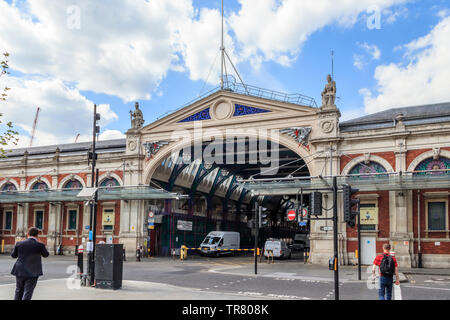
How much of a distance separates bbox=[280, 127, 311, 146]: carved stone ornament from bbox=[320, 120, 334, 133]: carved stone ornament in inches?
39.8

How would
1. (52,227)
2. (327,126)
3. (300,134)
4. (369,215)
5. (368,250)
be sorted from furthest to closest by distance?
1. (52,227)
2. (300,134)
3. (327,126)
4. (369,215)
5. (368,250)

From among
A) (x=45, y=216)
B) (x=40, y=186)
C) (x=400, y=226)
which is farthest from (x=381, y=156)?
(x=40, y=186)

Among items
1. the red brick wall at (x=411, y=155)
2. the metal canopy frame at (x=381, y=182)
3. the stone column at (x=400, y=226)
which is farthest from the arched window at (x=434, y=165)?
the stone column at (x=400, y=226)

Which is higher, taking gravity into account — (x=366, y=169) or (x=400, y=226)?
(x=366, y=169)

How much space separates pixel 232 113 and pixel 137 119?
921 centimetres

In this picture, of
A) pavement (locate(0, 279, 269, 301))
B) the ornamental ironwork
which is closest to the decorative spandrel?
the ornamental ironwork

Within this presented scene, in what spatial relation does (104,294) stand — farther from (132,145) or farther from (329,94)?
(132,145)

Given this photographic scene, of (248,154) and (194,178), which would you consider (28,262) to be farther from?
(194,178)

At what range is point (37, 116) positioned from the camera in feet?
393

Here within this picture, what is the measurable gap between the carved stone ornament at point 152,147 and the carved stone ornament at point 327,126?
42.8ft

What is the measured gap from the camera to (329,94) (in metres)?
33.2

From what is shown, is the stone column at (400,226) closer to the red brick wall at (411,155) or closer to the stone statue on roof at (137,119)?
the red brick wall at (411,155)

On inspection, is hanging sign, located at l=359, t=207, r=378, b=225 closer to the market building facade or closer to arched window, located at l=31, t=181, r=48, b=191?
the market building facade

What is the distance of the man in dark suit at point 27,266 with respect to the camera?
10.2m
